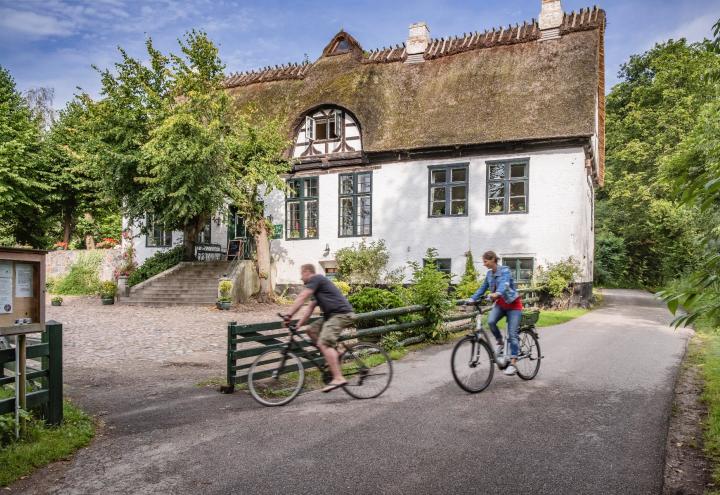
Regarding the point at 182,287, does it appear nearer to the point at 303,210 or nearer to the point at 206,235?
the point at 206,235

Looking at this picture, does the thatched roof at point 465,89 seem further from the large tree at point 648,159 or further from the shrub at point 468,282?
the large tree at point 648,159

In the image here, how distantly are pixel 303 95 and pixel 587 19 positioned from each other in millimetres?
12337

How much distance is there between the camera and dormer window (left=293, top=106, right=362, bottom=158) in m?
23.9

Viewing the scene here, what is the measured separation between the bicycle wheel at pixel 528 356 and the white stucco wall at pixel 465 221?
40.7 feet

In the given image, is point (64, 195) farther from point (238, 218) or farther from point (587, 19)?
point (587, 19)

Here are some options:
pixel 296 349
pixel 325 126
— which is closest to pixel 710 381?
pixel 296 349

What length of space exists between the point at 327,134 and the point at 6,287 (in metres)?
20.0

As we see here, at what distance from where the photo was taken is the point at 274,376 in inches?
298

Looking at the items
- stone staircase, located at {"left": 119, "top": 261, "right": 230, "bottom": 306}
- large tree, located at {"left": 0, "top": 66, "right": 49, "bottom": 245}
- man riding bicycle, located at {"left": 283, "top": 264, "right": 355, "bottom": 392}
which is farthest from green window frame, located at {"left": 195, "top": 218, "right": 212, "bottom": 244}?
man riding bicycle, located at {"left": 283, "top": 264, "right": 355, "bottom": 392}

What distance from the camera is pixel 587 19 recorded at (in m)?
23.0

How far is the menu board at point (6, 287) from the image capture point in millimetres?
5250

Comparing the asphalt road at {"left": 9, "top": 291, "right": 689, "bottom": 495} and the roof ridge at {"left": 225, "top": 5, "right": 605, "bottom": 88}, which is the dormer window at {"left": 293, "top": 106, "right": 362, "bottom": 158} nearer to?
the roof ridge at {"left": 225, "top": 5, "right": 605, "bottom": 88}

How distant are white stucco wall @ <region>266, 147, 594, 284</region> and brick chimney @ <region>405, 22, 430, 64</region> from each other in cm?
559

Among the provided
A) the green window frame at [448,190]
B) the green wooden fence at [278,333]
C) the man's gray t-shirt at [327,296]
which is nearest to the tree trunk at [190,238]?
the green window frame at [448,190]
